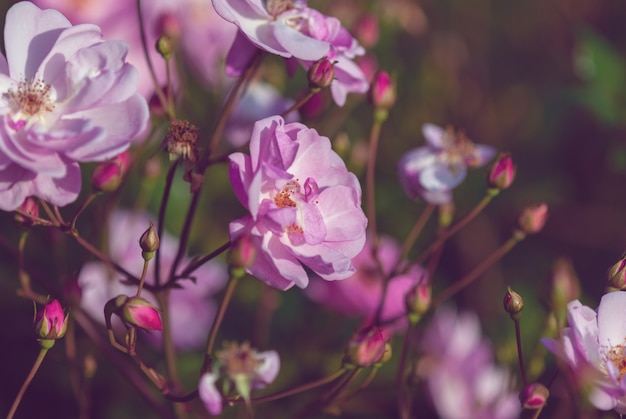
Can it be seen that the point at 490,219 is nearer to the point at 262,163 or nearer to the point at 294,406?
Answer: the point at 294,406

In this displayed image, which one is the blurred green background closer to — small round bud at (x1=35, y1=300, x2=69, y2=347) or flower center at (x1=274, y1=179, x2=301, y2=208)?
small round bud at (x1=35, y1=300, x2=69, y2=347)

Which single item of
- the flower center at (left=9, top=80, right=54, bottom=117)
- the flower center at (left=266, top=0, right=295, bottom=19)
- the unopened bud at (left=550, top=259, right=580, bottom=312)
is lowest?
the unopened bud at (left=550, top=259, right=580, bottom=312)

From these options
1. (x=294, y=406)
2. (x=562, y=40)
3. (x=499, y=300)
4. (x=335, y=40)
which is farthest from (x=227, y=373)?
(x=562, y=40)

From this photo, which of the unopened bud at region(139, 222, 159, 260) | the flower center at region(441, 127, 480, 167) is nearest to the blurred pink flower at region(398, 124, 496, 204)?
the flower center at region(441, 127, 480, 167)

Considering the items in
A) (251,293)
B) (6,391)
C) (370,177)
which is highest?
(370,177)

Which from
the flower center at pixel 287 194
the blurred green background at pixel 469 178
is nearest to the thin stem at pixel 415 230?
the blurred green background at pixel 469 178
